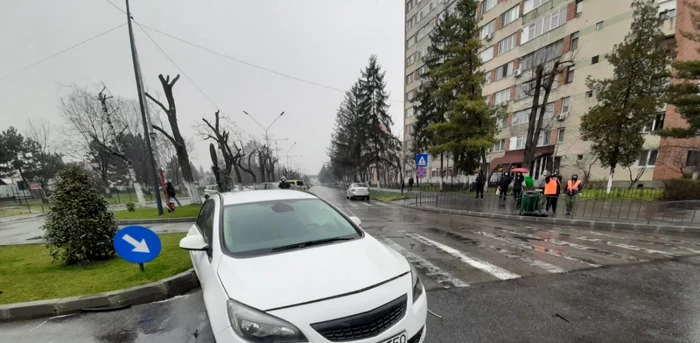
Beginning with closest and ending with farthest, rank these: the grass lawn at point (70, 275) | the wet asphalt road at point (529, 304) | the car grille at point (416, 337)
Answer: the car grille at point (416, 337), the wet asphalt road at point (529, 304), the grass lawn at point (70, 275)

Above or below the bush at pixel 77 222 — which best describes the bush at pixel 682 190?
above

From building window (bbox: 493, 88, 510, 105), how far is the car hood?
34.0m

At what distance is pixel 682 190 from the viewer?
12172mm

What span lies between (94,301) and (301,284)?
12.4 feet

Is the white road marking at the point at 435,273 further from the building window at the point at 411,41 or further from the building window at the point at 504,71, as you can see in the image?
the building window at the point at 411,41

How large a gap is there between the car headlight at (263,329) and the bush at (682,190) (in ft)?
61.3

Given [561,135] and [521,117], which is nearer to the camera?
[561,135]

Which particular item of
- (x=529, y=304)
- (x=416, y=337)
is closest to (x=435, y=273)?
(x=529, y=304)

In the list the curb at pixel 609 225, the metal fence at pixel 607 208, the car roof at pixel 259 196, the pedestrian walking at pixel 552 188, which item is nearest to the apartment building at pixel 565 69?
the pedestrian walking at pixel 552 188

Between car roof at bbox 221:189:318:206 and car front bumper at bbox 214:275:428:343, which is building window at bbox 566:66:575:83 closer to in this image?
car roof at bbox 221:189:318:206

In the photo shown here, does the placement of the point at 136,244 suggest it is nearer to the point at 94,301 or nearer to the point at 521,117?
the point at 94,301

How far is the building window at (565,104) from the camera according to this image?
25.3m

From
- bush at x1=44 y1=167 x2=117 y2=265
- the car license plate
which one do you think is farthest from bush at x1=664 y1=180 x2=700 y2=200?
bush at x1=44 y1=167 x2=117 y2=265

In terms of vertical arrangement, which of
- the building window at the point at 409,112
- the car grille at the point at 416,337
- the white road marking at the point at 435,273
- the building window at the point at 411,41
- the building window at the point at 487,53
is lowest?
the white road marking at the point at 435,273
